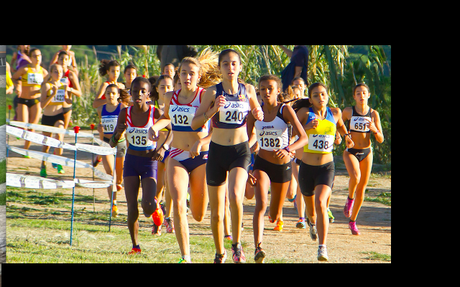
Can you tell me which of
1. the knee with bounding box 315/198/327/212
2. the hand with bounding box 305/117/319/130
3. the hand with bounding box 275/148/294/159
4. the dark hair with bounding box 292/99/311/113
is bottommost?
the knee with bounding box 315/198/327/212

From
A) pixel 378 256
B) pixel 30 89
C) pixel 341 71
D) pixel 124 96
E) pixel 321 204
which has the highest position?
pixel 341 71

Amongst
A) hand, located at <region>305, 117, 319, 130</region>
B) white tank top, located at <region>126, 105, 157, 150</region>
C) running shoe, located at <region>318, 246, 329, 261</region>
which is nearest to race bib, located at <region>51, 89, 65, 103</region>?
white tank top, located at <region>126, 105, 157, 150</region>

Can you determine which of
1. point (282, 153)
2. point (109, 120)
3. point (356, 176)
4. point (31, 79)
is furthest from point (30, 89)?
point (282, 153)

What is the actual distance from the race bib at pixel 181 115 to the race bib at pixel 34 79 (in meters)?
5.99

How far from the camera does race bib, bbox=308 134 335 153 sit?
596 cm

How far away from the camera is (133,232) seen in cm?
573

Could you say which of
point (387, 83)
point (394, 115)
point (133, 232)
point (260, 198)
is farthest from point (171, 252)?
point (387, 83)

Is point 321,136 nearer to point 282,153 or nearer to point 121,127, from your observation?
point 282,153

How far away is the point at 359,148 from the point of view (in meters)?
7.31

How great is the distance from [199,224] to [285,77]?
369 cm

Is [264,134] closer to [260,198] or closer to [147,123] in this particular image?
[260,198]

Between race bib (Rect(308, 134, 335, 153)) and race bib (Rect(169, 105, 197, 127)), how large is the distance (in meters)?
1.37

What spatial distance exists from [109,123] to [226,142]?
10.6 ft

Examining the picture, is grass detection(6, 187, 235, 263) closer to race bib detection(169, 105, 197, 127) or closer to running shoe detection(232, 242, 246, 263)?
running shoe detection(232, 242, 246, 263)
